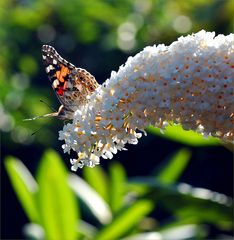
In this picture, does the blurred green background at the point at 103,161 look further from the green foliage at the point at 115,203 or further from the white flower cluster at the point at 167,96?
the white flower cluster at the point at 167,96

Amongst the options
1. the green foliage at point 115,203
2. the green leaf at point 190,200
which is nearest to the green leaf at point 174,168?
the green foliage at point 115,203

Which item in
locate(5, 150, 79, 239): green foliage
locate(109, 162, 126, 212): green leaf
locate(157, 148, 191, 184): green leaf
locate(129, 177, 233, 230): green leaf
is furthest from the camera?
locate(157, 148, 191, 184): green leaf

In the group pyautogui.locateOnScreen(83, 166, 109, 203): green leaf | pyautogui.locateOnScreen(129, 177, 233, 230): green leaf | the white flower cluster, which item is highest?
pyautogui.locateOnScreen(83, 166, 109, 203): green leaf

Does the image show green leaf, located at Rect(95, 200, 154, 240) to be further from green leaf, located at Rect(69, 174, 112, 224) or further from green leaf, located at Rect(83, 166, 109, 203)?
green leaf, located at Rect(83, 166, 109, 203)

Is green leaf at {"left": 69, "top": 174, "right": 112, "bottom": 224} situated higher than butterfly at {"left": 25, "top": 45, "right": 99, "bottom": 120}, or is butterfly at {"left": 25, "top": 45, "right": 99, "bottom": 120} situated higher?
green leaf at {"left": 69, "top": 174, "right": 112, "bottom": 224}

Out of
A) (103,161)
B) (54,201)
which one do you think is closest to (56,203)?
(54,201)

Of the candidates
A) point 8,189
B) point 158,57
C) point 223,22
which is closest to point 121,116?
point 158,57

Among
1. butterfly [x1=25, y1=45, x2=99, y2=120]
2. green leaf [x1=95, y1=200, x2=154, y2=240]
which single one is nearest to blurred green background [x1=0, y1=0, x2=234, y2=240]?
green leaf [x1=95, y1=200, x2=154, y2=240]
